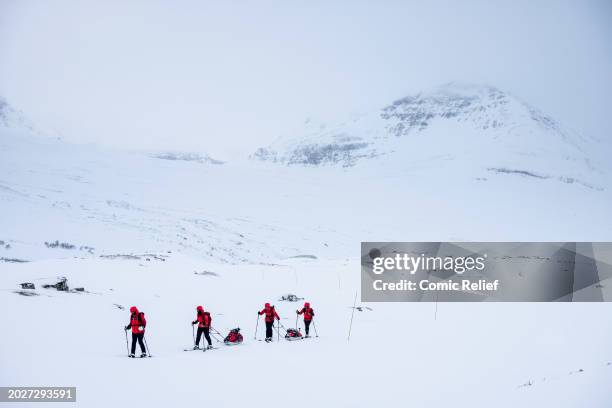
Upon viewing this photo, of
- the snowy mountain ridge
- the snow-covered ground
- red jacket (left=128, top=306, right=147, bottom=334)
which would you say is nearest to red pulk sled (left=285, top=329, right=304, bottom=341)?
the snow-covered ground

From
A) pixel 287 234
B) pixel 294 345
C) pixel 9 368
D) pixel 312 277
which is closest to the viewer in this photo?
pixel 9 368

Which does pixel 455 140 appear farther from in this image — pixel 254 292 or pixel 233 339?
pixel 233 339

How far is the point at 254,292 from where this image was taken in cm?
2323

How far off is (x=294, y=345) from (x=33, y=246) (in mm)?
19639

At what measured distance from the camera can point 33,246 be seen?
91.5 feet

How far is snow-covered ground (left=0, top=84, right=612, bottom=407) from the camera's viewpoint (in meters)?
10.6

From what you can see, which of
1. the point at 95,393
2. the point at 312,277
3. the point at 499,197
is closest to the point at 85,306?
the point at 95,393

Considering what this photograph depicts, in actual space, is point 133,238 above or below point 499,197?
below

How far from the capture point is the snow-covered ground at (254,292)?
10.6 metres

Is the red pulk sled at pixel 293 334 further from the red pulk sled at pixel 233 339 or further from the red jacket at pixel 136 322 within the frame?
the red jacket at pixel 136 322

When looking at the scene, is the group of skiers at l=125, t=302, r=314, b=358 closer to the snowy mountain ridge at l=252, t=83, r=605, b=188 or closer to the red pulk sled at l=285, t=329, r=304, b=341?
the red pulk sled at l=285, t=329, r=304, b=341

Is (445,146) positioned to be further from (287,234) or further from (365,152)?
(287,234)

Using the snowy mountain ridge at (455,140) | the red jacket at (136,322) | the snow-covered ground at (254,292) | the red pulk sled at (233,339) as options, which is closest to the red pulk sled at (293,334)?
the snow-covered ground at (254,292)

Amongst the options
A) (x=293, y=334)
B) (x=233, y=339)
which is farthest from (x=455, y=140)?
(x=233, y=339)
